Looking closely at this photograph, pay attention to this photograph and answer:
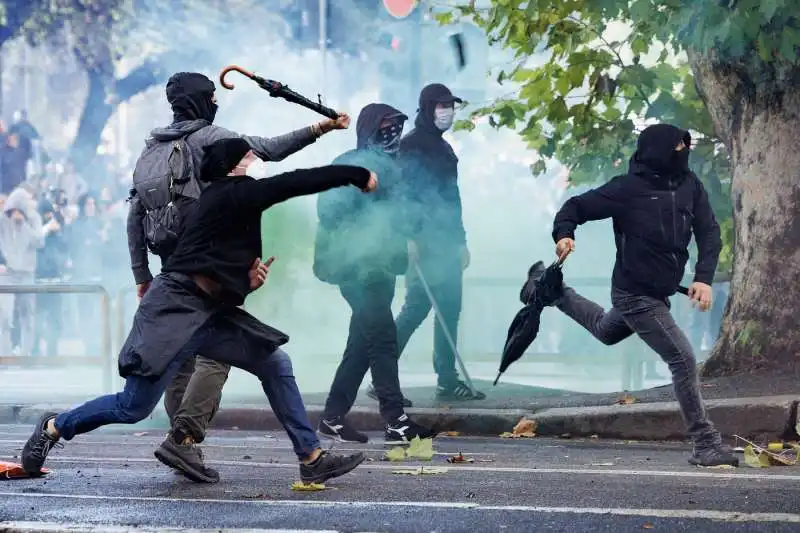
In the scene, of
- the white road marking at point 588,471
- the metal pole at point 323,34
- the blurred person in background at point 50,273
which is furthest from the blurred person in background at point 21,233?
the white road marking at point 588,471

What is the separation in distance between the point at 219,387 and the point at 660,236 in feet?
7.12

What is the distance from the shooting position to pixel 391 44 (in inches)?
699

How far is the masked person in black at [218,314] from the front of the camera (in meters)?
6.69

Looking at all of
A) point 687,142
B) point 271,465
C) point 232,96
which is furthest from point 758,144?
point 232,96

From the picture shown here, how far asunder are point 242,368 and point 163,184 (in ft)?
3.32

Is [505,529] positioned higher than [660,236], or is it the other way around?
[660,236]

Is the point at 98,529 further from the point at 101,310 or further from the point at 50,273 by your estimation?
the point at 50,273

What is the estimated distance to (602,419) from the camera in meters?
10.0

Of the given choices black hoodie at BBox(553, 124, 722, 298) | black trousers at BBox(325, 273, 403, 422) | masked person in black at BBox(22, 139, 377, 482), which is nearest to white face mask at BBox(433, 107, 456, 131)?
black trousers at BBox(325, 273, 403, 422)

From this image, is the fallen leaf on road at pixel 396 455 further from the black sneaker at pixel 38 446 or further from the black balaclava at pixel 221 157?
the black balaclava at pixel 221 157

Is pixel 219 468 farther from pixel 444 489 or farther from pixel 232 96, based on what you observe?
pixel 232 96

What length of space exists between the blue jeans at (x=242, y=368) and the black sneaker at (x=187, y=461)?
0.41 metres

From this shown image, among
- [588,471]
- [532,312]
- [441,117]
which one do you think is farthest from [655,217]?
[441,117]

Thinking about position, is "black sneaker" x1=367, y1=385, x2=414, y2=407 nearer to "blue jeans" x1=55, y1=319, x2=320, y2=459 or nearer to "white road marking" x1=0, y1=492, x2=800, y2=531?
"blue jeans" x1=55, y1=319, x2=320, y2=459
